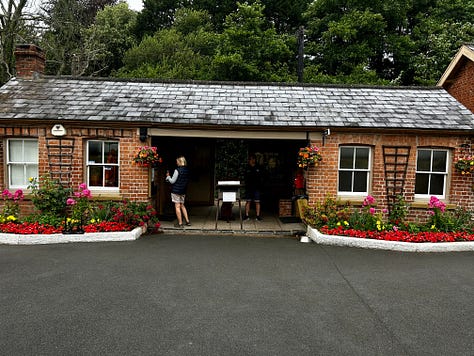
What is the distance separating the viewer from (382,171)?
9.50m

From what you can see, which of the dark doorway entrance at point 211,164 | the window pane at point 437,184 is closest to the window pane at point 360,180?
the window pane at point 437,184

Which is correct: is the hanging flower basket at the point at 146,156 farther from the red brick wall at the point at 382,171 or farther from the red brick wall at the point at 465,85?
the red brick wall at the point at 465,85

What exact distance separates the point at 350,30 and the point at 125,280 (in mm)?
21328

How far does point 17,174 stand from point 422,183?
10.9 meters

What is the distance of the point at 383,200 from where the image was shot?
954 cm

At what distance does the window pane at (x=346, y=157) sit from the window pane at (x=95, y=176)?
6448mm

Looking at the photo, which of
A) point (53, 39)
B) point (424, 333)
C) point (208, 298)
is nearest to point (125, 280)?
point (208, 298)

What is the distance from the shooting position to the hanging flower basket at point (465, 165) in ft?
29.7

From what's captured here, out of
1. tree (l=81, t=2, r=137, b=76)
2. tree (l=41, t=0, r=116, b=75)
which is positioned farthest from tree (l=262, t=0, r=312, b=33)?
tree (l=41, t=0, r=116, b=75)

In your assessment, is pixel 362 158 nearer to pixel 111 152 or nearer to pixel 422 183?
pixel 422 183

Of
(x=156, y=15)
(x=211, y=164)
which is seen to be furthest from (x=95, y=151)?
(x=156, y=15)

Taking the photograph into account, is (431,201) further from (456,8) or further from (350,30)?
(456,8)

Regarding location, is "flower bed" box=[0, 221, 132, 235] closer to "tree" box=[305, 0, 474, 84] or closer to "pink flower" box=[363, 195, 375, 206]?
"pink flower" box=[363, 195, 375, 206]

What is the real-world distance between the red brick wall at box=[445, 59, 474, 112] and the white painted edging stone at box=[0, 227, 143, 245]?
11875mm
